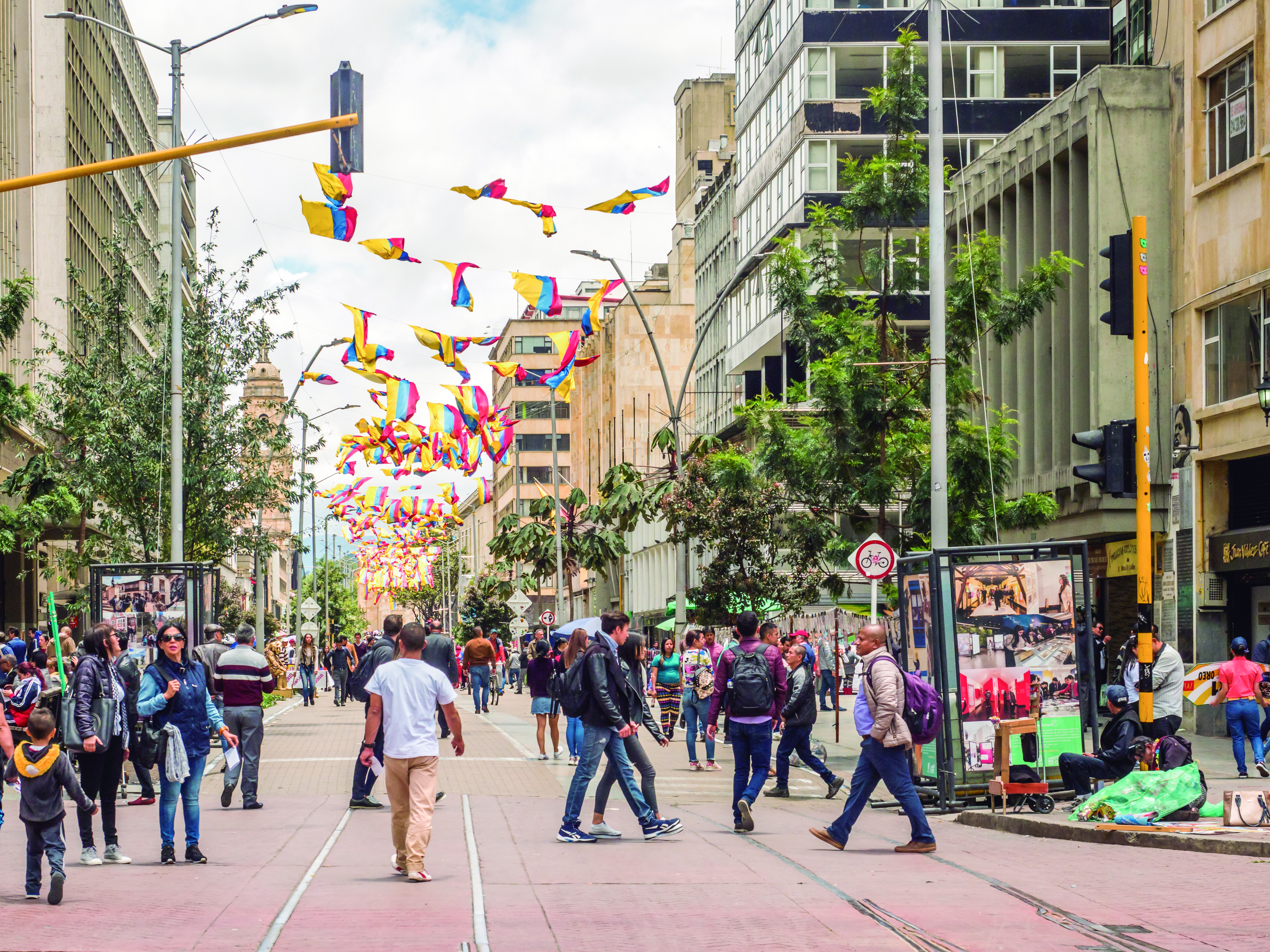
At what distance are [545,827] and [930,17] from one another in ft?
40.1

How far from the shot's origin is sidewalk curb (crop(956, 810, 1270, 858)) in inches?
516

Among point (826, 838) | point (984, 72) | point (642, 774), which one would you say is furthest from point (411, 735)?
point (984, 72)

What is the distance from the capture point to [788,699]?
18266 mm

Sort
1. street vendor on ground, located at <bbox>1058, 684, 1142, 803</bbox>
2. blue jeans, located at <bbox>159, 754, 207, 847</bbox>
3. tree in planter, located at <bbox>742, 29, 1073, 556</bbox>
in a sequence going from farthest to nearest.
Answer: tree in planter, located at <bbox>742, 29, 1073, 556</bbox> < street vendor on ground, located at <bbox>1058, 684, 1142, 803</bbox> < blue jeans, located at <bbox>159, 754, 207, 847</bbox>

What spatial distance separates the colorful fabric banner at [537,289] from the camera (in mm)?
32031

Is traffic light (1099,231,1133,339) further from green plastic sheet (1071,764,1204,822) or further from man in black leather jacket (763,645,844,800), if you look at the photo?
man in black leather jacket (763,645,844,800)

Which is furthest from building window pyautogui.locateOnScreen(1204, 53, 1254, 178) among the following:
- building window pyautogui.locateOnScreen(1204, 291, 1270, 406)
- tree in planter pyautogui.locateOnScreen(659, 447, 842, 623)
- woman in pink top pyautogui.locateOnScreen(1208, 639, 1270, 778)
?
woman in pink top pyautogui.locateOnScreen(1208, 639, 1270, 778)

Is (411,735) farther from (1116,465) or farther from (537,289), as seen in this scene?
(537,289)

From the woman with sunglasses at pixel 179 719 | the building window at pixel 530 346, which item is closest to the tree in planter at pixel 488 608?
the woman with sunglasses at pixel 179 719

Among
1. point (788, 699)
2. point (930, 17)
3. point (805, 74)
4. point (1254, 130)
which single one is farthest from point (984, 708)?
point (805, 74)

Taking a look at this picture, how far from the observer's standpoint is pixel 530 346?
136 m

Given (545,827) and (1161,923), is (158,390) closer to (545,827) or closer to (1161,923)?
(545,827)

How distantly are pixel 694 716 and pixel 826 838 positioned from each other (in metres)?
9.52

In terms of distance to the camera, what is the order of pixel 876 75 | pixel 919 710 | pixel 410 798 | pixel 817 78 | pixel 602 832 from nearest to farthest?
pixel 410 798 → pixel 919 710 → pixel 602 832 → pixel 817 78 → pixel 876 75
